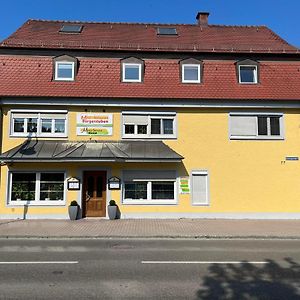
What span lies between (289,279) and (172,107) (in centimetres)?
1163

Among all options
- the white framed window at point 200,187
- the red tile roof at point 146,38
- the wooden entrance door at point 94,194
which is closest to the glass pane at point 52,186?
the wooden entrance door at point 94,194

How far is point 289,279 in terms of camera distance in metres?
7.36

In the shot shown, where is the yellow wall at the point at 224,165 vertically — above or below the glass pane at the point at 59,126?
below

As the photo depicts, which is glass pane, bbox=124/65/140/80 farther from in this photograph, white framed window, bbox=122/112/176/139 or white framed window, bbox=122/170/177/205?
white framed window, bbox=122/170/177/205

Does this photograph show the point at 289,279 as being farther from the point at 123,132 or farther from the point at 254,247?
the point at 123,132

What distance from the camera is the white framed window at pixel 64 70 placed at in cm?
1847

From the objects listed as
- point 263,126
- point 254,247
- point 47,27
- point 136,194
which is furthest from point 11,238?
point 47,27

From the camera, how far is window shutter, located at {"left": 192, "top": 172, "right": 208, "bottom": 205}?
17.7 m

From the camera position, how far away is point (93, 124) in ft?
58.3

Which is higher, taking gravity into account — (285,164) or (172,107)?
(172,107)

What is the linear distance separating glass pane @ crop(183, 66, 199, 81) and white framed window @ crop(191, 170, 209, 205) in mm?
4734

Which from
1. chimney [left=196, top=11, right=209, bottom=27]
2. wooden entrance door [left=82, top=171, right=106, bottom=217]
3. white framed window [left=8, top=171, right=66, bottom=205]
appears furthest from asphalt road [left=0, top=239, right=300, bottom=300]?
chimney [left=196, top=11, right=209, bottom=27]

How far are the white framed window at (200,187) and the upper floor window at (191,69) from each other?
4.73 metres

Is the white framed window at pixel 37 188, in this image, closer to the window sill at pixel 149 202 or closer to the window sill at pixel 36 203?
the window sill at pixel 36 203
